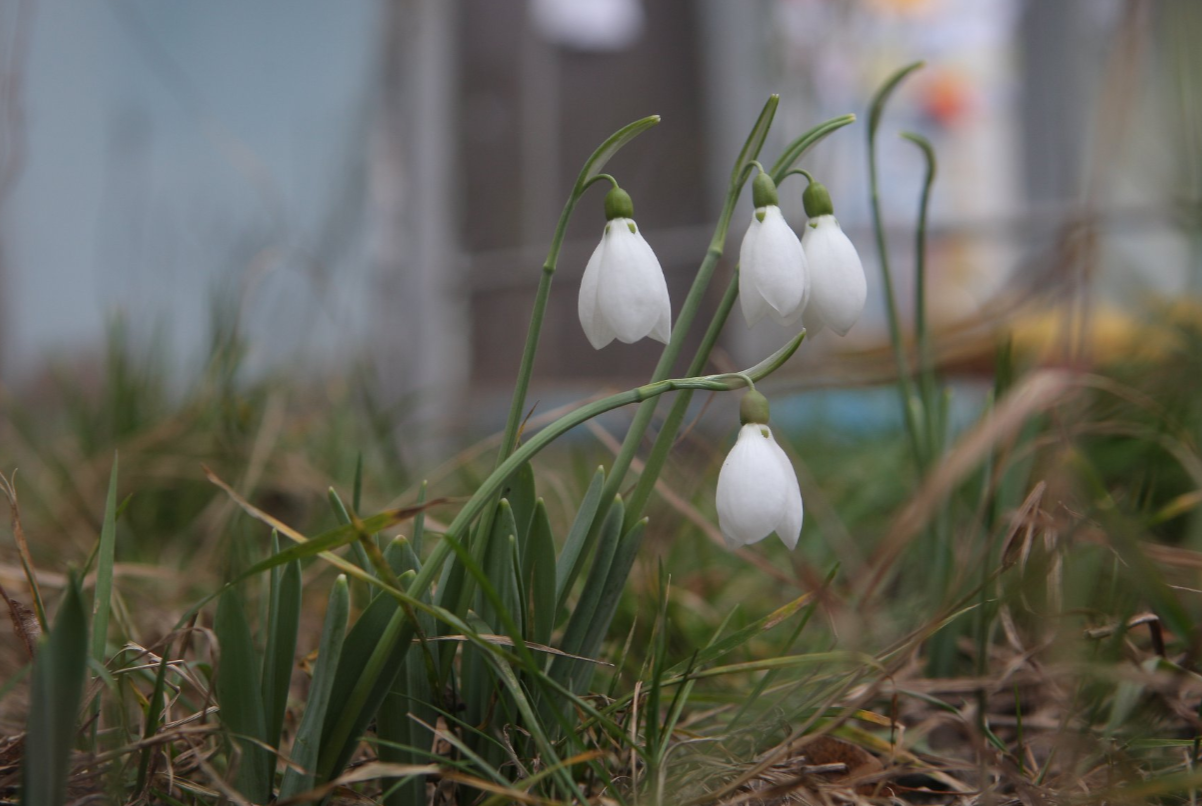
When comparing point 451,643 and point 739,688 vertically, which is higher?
point 451,643

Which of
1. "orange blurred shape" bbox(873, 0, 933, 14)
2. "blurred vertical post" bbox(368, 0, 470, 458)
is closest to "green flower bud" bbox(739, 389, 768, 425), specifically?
"blurred vertical post" bbox(368, 0, 470, 458)

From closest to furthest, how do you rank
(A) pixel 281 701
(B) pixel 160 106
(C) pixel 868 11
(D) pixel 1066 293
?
(A) pixel 281 701
(D) pixel 1066 293
(C) pixel 868 11
(B) pixel 160 106

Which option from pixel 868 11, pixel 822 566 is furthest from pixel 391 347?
pixel 822 566

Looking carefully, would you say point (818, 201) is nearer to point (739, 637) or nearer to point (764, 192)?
point (764, 192)

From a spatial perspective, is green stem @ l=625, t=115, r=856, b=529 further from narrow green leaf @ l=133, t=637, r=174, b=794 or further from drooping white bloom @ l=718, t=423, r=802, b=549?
narrow green leaf @ l=133, t=637, r=174, b=794

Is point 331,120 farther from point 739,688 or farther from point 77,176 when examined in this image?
point 739,688

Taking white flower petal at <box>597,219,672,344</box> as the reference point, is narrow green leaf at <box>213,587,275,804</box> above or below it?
below

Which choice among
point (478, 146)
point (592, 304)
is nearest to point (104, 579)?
point (592, 304)
